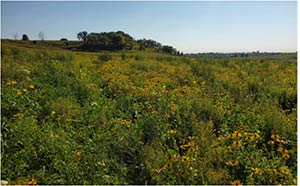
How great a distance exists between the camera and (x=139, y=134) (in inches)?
157

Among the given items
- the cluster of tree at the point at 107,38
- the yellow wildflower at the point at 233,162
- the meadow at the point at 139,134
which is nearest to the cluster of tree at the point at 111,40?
the cluster of tree at the point at 107,38

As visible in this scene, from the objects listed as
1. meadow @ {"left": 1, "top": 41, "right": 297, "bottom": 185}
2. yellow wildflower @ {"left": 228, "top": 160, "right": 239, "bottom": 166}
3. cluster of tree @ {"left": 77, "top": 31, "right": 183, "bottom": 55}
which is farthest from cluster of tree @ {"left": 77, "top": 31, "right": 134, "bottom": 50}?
yellow wildflower @ {"left": 228, "top": 160, "right": 239, "bottom": 166}

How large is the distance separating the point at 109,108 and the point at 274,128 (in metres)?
2.29

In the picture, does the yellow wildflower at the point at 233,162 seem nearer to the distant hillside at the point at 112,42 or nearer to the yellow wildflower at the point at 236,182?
the yellow wildflower at the point at 236,182

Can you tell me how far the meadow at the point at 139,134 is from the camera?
10.3 ft

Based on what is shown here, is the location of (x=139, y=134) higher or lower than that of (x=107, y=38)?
lower

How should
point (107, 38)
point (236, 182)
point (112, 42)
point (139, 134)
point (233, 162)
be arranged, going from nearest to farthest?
1. point (236, 182)
2. point (233, 162)
3. point (139, 134)
4. point (107, 38)
5. point (112, 42)

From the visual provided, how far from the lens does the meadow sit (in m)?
3.15

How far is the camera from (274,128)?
4.04 metres

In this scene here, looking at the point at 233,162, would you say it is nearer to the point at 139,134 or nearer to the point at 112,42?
the point at 139,134

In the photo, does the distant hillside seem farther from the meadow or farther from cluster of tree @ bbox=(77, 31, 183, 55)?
the meadow

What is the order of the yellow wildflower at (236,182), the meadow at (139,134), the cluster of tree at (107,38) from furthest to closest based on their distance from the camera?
the cluster of tree at (107,38), the meadow at (139,134), the yellow wildflower at (236,182)

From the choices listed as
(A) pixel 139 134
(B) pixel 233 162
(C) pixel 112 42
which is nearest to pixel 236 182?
(B) pixel 233 162

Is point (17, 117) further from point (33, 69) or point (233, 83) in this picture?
point (233, 83)
